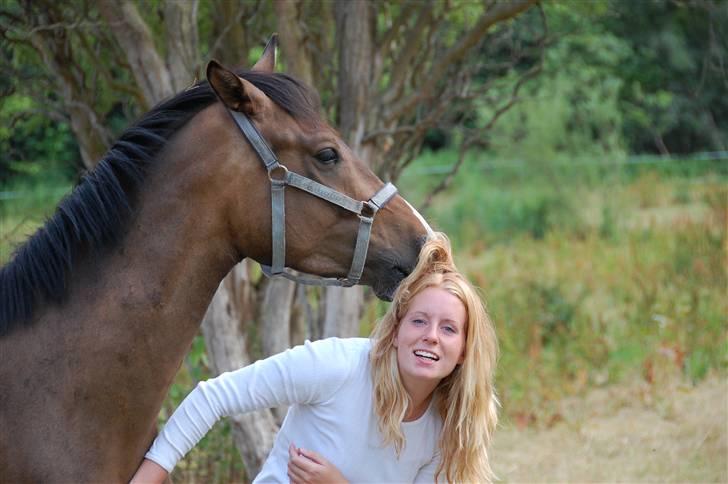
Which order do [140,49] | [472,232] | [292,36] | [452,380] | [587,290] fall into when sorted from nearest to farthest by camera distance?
[452,380]
[140,49]
[292,36]
[587,290]
[472,232]

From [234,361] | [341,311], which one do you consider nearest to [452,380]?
[234,361]

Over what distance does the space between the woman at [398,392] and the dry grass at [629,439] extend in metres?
2.75

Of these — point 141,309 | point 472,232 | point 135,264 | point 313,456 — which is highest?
point 135,264

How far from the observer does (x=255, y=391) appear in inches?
89.4

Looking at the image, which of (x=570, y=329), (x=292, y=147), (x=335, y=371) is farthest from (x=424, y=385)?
(x=570, y=329)

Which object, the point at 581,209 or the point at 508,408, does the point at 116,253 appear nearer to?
the point at 508,408

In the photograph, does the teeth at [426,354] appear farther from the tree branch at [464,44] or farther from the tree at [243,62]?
the tree branch at [464,44]

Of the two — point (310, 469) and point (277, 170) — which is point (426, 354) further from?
point (277, 170)

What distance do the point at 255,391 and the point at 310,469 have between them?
0.26 metres

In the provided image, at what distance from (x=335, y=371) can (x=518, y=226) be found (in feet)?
36.0

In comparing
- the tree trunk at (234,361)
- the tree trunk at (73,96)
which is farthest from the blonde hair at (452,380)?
the tree trunk at (73,96)

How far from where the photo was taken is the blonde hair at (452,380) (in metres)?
2.39

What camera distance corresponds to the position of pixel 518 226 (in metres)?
13.1

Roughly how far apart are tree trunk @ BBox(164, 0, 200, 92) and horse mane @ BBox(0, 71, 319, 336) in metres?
1.49
